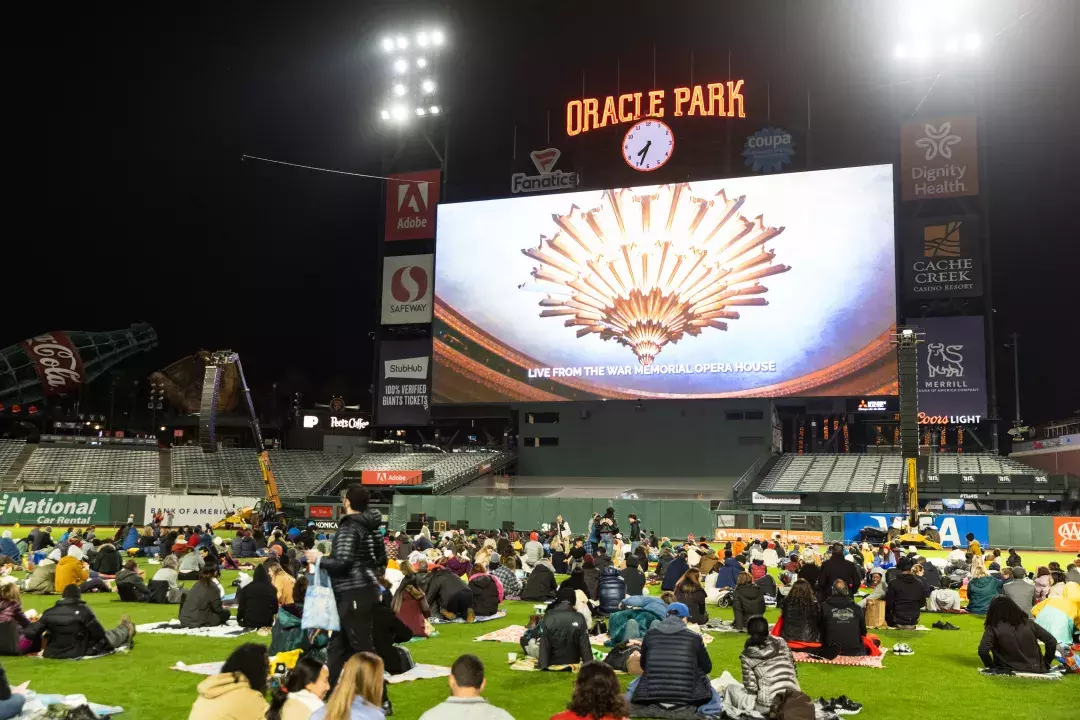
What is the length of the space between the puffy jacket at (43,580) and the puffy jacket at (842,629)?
55.8 ft

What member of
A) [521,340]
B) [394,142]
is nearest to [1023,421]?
[521,340]

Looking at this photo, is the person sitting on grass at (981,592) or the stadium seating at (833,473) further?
the stadium seating at (833,473)

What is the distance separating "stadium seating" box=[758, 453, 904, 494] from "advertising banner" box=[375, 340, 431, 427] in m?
23.0

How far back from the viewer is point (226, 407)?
77375 millimetres

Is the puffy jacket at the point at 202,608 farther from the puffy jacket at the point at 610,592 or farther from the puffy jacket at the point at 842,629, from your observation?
the puffy jacket at the point at 842,629

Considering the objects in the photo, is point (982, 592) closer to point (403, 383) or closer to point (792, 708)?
point (792, 708)

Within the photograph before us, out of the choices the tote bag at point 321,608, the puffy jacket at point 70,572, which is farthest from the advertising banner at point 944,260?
the tote bag at point 321,608

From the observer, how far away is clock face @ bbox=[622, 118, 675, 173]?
60.9 m

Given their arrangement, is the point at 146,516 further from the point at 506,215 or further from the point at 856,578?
the point at 856,578

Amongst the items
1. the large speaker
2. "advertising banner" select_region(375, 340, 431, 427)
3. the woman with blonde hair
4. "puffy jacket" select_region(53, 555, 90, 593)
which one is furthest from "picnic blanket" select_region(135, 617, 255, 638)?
"advertising banner" select_region(375, 340, 431, 427)

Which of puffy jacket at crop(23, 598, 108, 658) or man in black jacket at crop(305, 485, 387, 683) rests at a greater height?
man in black jacket at crop(305, 485, 387, 683)

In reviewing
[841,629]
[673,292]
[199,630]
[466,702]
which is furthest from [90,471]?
[466,702]

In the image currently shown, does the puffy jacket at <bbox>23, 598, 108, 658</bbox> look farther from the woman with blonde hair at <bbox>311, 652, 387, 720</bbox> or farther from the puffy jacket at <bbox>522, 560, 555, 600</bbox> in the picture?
the puffy jacket at <bbox>522, 560, 555, 600</bbox>

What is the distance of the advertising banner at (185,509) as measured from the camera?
48.0 m
